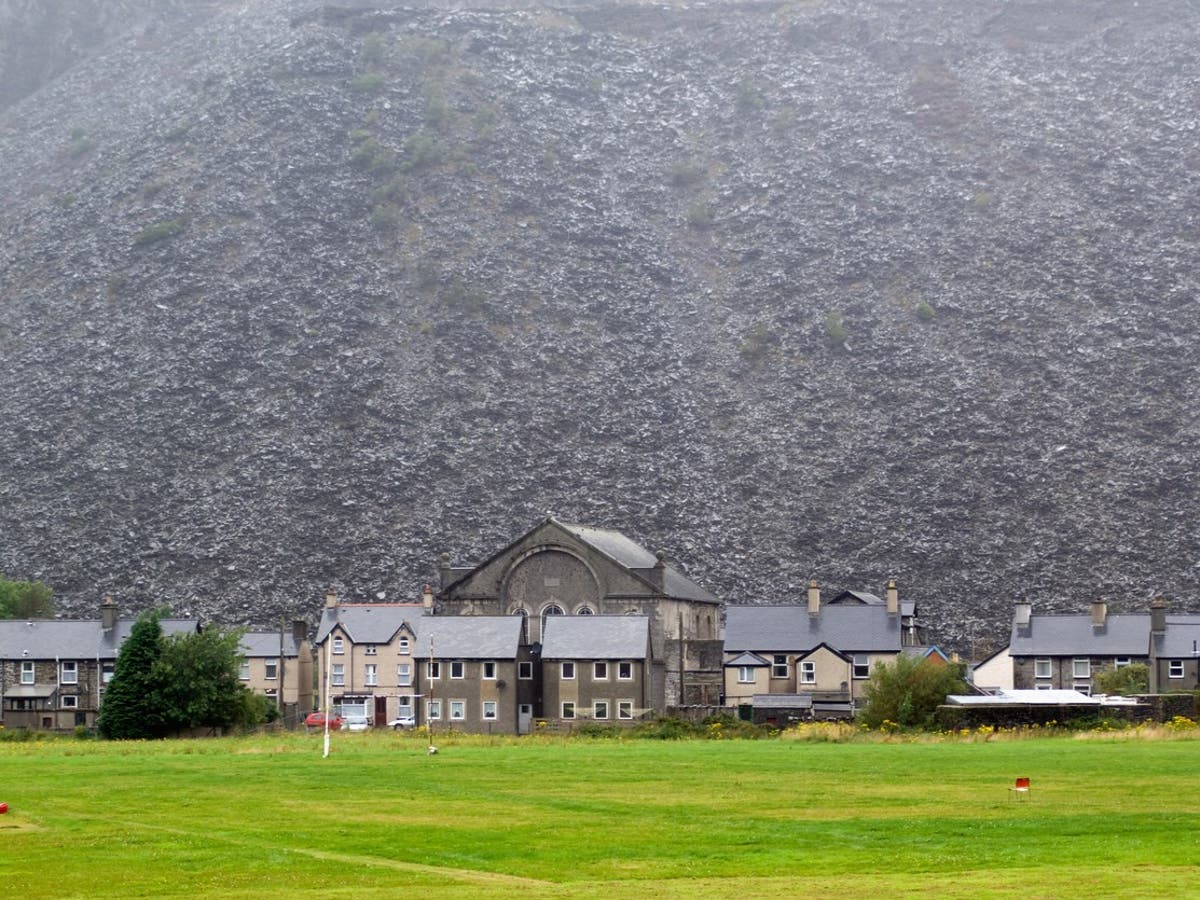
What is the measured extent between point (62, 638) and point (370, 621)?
13.8 meters

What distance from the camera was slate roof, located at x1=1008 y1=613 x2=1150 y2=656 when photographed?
290ft

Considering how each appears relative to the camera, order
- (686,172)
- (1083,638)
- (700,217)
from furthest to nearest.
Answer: (686,172) → (700,217) → (1083,638)

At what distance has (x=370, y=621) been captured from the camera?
314 ft

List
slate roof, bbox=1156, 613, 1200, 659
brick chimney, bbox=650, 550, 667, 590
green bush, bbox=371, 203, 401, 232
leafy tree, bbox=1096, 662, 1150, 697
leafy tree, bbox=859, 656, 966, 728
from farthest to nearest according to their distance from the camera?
1. green bush, bbox=371, 203, 401, 232
2. brick chimney, bbox=650, 550, 667, 590
3. slate roof, bbox=1156, 613, 1200, 659
4. leafy tree, bbox=1096, 662, 1150, 697
5. leafy tree, bbox=859, 656, 966, 728

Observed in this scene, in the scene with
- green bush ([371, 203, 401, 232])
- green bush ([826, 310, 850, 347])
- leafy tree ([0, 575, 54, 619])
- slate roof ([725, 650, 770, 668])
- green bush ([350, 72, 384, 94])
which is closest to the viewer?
slate roof ([725, 650, 770, 668])

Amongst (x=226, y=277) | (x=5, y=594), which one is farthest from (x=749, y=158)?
(x=5, y=594)

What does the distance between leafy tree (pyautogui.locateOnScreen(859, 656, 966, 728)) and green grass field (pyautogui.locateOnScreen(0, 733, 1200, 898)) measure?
12.2 meters

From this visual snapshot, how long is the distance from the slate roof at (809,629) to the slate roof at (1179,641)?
10.9 meters

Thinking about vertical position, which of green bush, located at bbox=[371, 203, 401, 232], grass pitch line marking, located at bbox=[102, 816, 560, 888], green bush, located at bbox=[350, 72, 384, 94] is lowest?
grass pitch line marking, located at bbox=[102, 816, 560, 888]

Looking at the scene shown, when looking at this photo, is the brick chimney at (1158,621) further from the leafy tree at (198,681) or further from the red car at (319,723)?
the leafy tree at (198,681)

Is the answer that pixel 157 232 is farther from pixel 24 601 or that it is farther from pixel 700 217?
pixel 24 601

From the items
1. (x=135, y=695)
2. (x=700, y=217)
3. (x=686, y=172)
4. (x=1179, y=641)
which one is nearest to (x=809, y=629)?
(x=1179, y=641)

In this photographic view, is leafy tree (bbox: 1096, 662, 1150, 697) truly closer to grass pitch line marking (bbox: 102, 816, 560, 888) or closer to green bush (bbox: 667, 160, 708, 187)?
grass pitch line marking (bbox: 102, 816, 560, 888)

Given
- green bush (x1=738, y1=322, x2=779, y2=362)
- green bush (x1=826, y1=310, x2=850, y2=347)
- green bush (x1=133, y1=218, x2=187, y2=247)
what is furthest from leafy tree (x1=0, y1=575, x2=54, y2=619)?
green bush (x1=826, y1=310, x2=850, y2=347)
